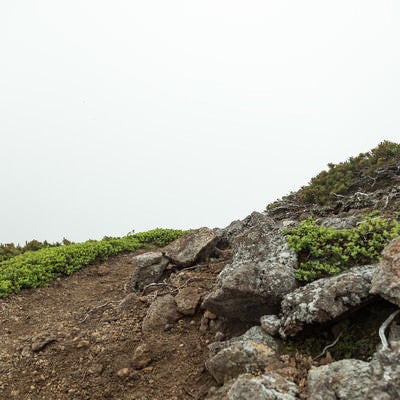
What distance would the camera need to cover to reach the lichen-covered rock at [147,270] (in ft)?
26.8

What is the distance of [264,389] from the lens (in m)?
3.19

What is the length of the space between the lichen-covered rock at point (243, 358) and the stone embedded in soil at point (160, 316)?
1666 mm

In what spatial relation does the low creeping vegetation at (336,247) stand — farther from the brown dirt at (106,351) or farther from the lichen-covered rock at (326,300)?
the brown dirt at (106,351)

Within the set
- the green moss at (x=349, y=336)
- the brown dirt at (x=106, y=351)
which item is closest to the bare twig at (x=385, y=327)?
the green moss at (x=349, y=336)

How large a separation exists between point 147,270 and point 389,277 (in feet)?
18.6

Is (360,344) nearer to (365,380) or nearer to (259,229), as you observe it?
(365,380)

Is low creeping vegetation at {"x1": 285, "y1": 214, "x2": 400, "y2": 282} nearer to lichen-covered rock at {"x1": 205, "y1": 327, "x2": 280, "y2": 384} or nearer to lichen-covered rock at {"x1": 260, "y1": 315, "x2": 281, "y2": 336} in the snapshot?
lichen-covered rock at {"x1": 260, "y1": 315, "x2": 281, "y2": 336}

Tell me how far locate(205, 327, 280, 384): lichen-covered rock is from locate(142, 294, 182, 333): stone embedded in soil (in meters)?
1.67

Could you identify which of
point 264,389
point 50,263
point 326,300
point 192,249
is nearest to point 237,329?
point 326,300

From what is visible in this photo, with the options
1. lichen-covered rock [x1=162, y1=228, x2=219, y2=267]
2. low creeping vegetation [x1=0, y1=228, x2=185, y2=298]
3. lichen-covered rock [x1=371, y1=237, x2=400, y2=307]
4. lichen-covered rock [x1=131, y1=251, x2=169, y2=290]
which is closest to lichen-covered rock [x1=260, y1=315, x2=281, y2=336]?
lichen-covered rock [x1=371, y1=237, x2=400, y2=307]

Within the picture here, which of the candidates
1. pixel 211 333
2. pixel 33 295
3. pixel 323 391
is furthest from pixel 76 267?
pixel 323 391

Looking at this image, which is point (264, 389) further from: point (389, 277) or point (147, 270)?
point (147, 270)

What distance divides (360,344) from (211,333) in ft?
7.44

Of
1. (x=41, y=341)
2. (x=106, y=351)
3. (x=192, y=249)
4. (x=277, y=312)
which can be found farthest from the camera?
(x=192, y=249)
